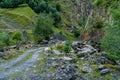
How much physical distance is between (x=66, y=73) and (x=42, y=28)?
244ft

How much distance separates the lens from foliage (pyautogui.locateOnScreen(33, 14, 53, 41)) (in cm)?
11400

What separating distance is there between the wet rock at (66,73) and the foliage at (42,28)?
233 ft

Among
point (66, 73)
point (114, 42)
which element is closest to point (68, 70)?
point (66, 73)

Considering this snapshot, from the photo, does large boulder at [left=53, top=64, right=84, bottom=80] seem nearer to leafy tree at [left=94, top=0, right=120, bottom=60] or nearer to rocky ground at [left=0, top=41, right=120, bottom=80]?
rocky ground at [left=0, top=41, right=120, bottom=80]

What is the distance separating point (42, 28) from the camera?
4493 inches

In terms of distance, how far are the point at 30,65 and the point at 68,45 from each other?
1673 cm

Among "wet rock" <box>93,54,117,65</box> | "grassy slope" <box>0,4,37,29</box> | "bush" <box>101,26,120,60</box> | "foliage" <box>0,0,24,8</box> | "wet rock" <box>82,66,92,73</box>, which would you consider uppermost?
"bush" <box>101,26,120,60</box>

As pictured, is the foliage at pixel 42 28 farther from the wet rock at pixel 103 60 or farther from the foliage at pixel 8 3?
the foliage at pixel 8 3

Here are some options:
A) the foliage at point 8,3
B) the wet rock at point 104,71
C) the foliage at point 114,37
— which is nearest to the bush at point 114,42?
the foliage at point 114,37

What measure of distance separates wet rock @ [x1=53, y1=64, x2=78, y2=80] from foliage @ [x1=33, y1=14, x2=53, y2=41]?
2801 inches

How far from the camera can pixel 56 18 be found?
197m

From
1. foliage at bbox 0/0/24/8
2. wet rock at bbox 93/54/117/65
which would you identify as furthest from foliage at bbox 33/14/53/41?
foliage at bbox 0/0/24/8

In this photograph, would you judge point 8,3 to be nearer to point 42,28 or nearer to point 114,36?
point 42,28

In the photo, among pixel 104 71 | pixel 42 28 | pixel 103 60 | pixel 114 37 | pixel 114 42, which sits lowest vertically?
pixel 42 28
